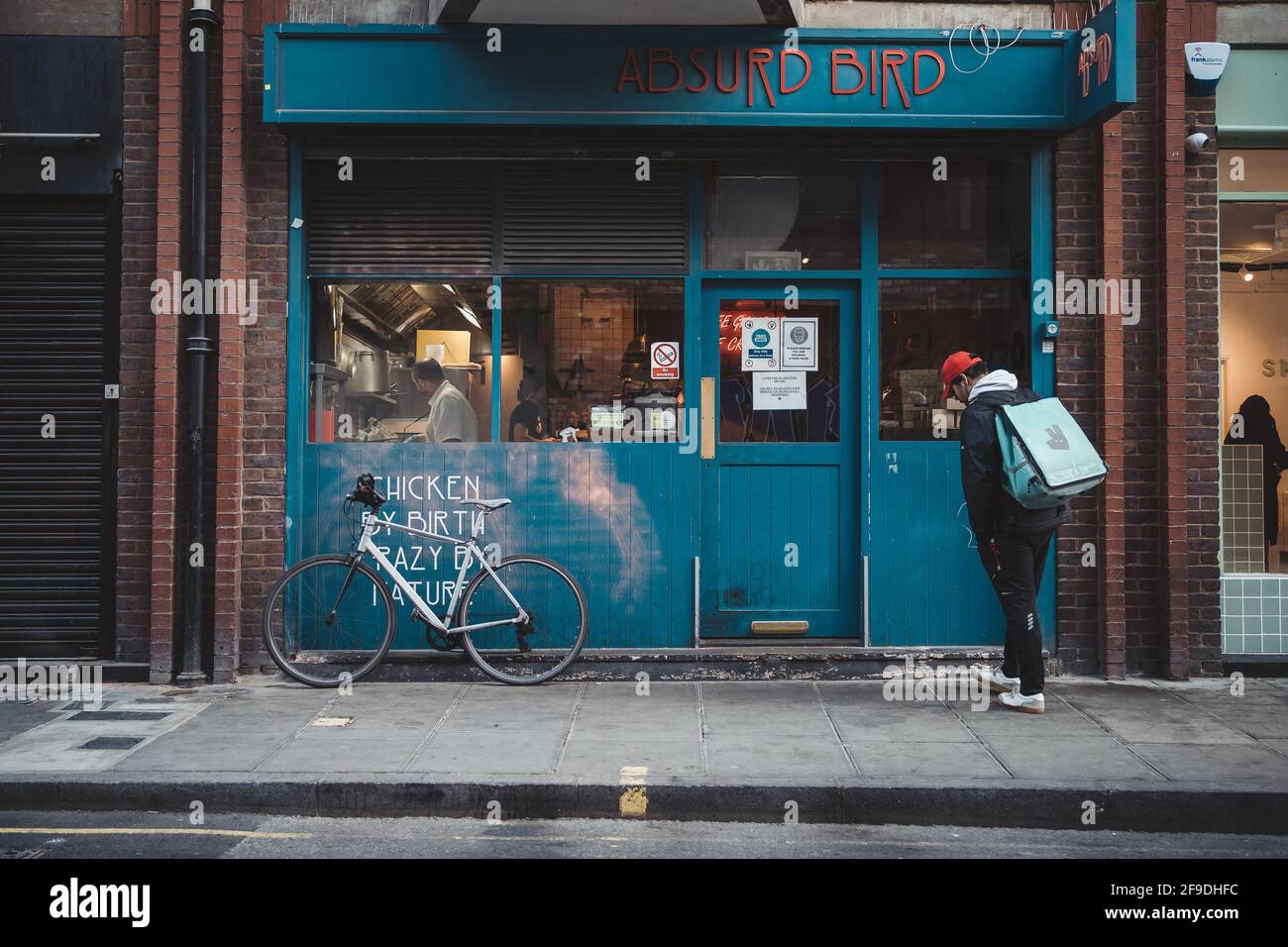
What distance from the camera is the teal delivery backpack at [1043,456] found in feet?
21.1

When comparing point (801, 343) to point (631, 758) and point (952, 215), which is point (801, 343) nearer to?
point (952, 215)

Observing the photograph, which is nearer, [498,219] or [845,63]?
[845,63]

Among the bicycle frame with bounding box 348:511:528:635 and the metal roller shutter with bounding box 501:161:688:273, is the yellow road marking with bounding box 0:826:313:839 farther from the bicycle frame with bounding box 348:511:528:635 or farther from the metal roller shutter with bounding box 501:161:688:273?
the metal roller shutter with bounding box 501:161:688:273

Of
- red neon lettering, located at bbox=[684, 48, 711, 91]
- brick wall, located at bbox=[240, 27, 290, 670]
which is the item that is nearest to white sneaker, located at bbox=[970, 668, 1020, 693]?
red neon lettering, located at bbox=[684, 48, 711, 91]

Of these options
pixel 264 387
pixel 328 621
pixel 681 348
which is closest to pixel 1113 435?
pixel 681 348

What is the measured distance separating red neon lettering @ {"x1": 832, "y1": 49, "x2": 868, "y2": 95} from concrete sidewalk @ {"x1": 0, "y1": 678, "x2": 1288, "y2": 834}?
4051 millimetres

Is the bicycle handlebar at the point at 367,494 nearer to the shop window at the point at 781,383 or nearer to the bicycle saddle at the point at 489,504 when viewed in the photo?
the bicycle saddle at the point at 489,504

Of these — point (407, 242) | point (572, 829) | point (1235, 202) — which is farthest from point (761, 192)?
point (572, 829)

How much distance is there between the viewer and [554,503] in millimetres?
8039

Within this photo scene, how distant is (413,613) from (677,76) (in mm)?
4076

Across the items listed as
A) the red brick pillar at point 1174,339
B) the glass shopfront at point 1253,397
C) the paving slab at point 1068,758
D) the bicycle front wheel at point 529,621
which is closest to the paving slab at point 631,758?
the bicycle front wheel at point 529,621

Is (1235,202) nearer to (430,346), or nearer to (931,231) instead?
(931,231)

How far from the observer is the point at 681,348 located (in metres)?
8.12

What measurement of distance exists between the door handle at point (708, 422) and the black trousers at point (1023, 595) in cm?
214
